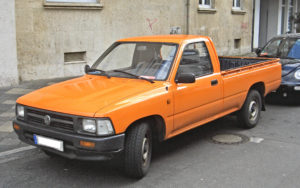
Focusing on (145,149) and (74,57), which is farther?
(74,57)

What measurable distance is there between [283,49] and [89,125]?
7136 millimetres

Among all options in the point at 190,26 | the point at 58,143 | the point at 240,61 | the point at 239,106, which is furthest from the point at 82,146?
the point at 190,26

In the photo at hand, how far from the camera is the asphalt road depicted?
4465 mm

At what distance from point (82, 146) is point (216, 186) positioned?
5.12 ft

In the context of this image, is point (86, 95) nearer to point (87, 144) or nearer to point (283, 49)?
point (87, 144)

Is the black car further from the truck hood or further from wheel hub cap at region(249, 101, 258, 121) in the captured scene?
the truck hood

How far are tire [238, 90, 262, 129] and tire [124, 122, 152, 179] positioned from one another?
2.70m

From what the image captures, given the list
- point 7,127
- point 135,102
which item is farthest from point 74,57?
point 135,102

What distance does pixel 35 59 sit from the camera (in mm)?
10414

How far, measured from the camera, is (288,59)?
945 centimetres

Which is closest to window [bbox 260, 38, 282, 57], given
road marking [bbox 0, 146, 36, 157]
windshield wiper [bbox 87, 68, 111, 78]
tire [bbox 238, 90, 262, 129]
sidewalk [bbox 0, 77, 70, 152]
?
tire [bbox 238, 90, 262, 129]

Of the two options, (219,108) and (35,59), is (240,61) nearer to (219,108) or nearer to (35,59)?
(219,108)

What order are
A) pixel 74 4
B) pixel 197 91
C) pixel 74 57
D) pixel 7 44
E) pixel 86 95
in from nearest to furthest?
pixel 86 95
pixel 197 91
pixel 7 44
pixel 74 4
pixel 74 57

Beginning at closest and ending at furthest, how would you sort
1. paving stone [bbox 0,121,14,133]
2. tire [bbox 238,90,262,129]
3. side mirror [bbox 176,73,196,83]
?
side mirror [bbox 176,73,196,83], paving stone [bbox 0,121,14,133], tire [bbox 238,90,262,129]
